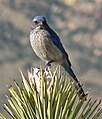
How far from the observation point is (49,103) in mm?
3523

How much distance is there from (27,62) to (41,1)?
13.6 metres

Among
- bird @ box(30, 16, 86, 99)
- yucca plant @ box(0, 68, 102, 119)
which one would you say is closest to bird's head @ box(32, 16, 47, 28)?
bird @ box(30, 16, 86, 99)

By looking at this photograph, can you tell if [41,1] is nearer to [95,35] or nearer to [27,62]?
[95,35]

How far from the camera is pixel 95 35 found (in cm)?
4903

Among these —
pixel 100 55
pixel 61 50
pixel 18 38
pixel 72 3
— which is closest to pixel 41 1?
pixel 72 3

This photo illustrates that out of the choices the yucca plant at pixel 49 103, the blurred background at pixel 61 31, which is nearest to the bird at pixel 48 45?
the yucca plant at pixel 49 103

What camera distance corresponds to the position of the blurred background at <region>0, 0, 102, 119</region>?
43219 millimetres

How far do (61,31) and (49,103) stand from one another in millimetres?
45383

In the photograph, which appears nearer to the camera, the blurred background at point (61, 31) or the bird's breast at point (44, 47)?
the bird's breast at point (44, 47)

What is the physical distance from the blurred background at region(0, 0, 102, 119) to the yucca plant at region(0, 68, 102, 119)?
117 feet

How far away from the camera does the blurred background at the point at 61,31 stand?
43219 millimetres

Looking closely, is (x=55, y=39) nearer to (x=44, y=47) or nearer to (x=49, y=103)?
(x=44, y=47)

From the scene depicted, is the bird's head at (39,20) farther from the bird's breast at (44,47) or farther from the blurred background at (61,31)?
the blurred background at (61,31)

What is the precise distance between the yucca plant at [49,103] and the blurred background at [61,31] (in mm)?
35670
